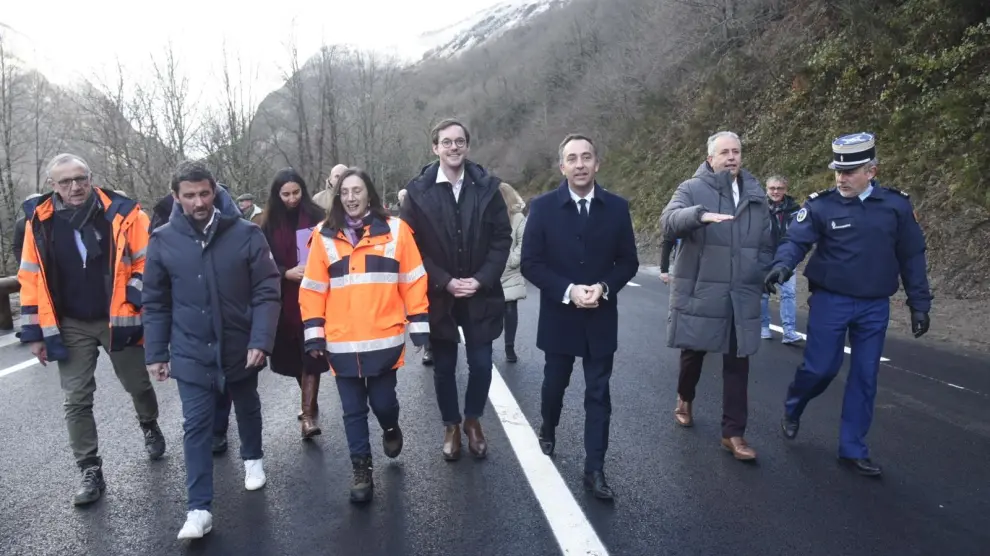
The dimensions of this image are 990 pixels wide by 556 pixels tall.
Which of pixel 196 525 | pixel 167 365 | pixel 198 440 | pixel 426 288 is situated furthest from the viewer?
pixel 426 288

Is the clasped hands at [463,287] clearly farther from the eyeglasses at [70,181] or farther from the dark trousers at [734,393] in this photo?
the eyeglasses at [70,181]

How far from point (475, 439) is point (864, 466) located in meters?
2.48

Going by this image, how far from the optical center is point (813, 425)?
501 cm

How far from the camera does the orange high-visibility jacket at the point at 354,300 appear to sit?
13.0 ft

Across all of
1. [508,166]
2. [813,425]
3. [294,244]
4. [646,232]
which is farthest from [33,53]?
[813,425]

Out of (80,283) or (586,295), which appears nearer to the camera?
(586,295)

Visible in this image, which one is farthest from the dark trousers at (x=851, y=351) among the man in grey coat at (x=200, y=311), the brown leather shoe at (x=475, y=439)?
the man in grey coat at (x=200, y=311)

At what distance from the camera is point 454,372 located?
15.2 ft

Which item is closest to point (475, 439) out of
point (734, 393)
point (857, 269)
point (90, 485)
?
point (734, 393)

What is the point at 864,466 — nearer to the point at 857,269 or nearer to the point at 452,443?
the point at 857,269

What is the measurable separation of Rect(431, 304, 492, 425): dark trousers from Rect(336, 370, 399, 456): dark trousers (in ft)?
1.61

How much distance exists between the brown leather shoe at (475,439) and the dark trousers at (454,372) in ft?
0.16

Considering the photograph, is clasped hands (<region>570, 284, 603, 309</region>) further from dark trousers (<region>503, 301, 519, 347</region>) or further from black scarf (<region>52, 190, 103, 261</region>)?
dark trousers (<region>503, 301, 519, 347</region>)

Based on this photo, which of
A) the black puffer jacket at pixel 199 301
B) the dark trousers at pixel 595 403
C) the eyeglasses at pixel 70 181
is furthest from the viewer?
the eyeglasses at pixel 70 181
